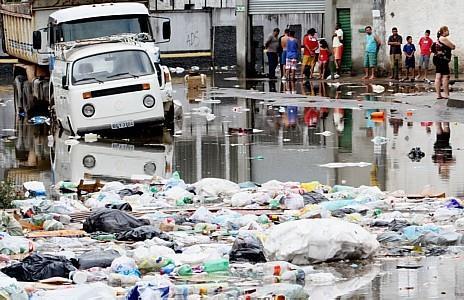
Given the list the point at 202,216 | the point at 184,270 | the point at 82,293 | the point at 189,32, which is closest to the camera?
the point at 82,293

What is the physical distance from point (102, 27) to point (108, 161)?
757 centimetres

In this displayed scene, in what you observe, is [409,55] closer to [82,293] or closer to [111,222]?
[111,222]

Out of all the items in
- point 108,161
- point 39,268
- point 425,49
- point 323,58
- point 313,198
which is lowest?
point 108,161

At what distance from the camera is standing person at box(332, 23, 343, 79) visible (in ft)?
129

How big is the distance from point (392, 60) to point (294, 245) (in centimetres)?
2719

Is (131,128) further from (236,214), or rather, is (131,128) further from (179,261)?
(179,261)

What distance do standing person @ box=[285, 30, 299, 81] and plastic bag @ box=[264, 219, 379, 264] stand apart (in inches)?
1124

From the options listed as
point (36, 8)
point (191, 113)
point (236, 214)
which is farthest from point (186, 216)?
point (36, 8)

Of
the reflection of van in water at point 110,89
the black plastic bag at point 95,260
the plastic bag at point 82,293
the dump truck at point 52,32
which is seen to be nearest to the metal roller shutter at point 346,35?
the dump truck at point 52,32

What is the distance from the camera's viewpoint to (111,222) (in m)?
12.9

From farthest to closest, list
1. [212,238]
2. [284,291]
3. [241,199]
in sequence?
[241,199] < [212,238] < [284,291]

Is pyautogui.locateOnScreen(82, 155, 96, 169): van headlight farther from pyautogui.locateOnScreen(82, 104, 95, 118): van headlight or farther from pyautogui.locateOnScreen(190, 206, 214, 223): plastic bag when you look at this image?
pyautogui.locateOnScreen(190, 206, 214, 223): plastic bag

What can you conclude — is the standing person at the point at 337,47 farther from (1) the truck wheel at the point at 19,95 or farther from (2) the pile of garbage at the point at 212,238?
(2) the pile of garbage at the point at 212,238

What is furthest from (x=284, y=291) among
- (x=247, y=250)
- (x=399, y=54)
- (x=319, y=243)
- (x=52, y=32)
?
(x=399, y=54)
